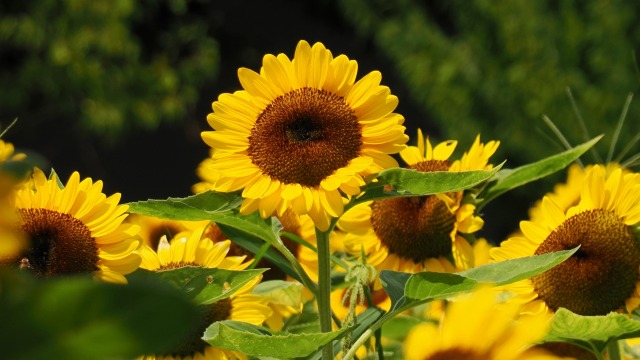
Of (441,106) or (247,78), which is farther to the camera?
(441,106)

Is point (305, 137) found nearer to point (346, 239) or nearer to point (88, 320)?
point (346, 239)

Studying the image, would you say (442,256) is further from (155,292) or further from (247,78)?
(155,292)

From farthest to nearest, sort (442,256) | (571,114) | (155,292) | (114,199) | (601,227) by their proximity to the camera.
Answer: (571,114) → (442,256) → (601,227) → (114,199) → (155,292)

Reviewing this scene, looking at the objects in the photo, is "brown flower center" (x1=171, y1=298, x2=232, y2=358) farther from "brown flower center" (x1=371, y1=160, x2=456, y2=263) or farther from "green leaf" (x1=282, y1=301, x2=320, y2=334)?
"brown flower center" (x1=371, y1=160, x2=456, y2=263)

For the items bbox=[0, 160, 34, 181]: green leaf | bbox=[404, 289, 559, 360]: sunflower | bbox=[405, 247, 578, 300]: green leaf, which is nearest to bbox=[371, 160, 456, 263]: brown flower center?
bbox=[405, 247, 578, 300]: green leaf

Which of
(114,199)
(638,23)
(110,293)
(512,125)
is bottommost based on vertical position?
(512,125)

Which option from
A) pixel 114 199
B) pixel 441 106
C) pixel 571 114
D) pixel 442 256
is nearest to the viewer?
pixel 114 199

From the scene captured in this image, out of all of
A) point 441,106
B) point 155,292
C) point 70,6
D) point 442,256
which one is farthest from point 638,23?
point 155,292

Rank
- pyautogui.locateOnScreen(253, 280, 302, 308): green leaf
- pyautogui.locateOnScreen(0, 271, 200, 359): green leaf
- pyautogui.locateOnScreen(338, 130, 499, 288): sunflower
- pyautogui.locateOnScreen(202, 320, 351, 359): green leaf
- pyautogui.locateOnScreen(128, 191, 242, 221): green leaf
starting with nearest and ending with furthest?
pyautogui.locateOnScreen(0, 271, 200, 359): green leaf
pyautogui.locateOnScreen(202, 320, 351, 359): green leaf
pyautogui.locateOnScreen(128, 191, 242, 221): green leaf
pyautogui.locateOnScreen(253, 280, 302, 308): green leaf
pyautogui.locateOnScreen(338, 130, 499, 288): sunflower

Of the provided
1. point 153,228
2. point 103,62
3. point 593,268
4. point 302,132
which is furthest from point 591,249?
point 103,62
